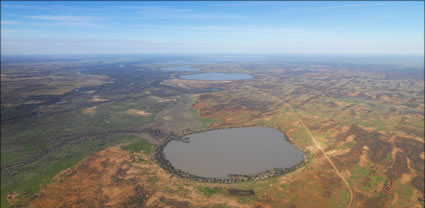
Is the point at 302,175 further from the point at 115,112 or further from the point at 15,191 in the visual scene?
the point at 115,112

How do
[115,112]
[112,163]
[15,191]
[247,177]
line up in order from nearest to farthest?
1. [15,191]
2. [247,177]
3. [112,163]
4. [115,112]

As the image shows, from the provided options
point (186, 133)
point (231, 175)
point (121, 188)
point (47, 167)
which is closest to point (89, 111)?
point (47, 167)

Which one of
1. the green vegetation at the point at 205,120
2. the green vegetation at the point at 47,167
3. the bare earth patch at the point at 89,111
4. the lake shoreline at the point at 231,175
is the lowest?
the green vegetation at the point at 47,167

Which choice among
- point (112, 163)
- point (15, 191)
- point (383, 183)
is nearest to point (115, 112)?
point (112, 163)

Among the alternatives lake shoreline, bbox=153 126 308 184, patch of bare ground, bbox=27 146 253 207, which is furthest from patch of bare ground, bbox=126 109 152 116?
lake shoreline, bbox=153 126 308 184

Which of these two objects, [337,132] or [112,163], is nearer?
[112,163]

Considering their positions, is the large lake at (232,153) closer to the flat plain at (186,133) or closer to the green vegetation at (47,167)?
the flat plain at (186,133)

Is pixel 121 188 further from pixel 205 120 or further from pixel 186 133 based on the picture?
pixel 205 120

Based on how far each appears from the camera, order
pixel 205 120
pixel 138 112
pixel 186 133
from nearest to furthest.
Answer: pixel 186 133 < pixel 205 120 < pixel 138 112

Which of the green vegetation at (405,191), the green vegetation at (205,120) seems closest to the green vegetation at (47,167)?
the green vegetation at (205,120)
